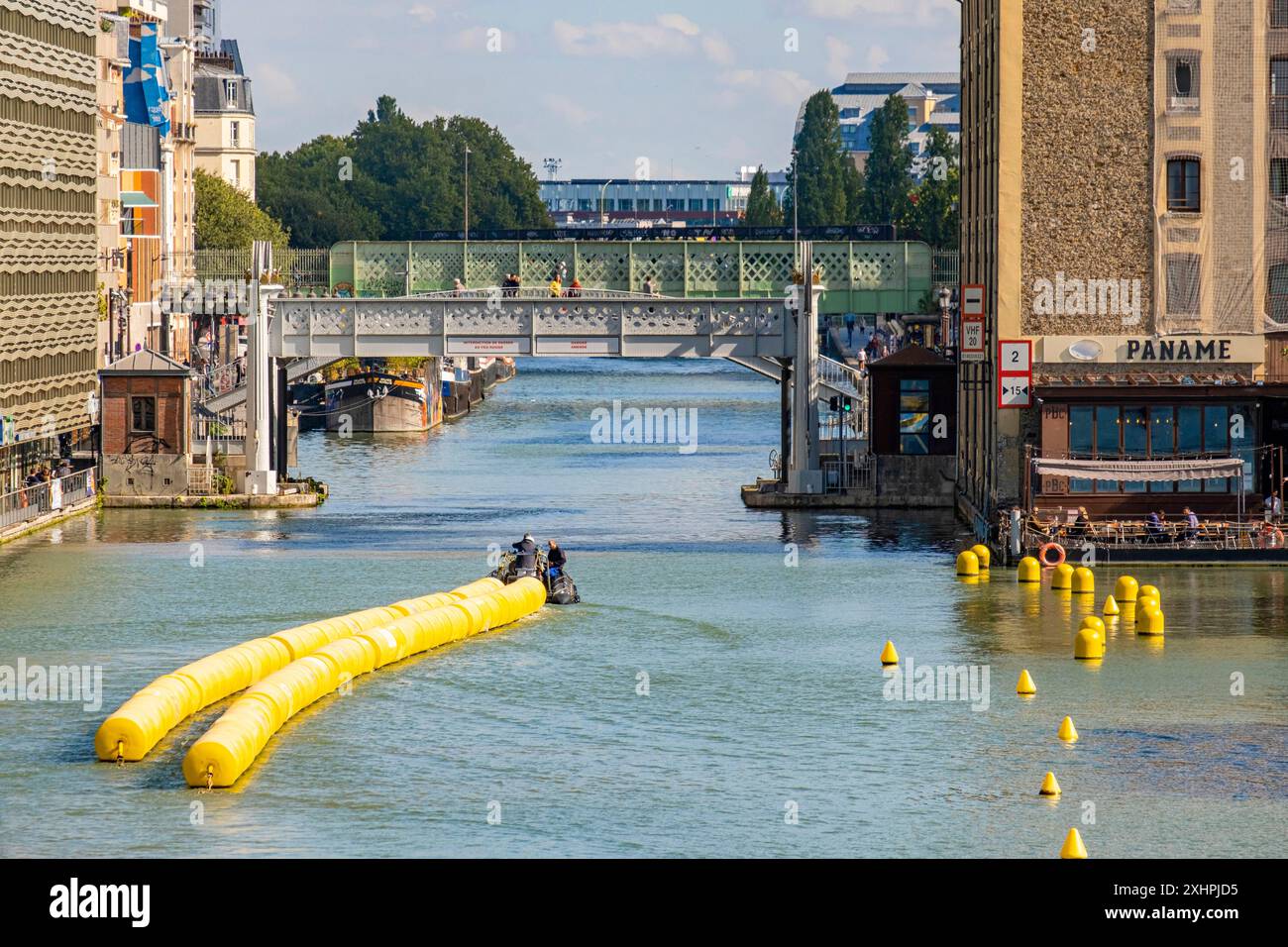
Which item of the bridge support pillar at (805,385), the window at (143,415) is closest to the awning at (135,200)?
the window at (143,415)

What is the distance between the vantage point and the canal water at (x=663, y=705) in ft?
137

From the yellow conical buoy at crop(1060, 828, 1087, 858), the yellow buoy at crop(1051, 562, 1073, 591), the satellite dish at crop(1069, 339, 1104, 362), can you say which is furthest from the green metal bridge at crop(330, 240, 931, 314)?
the yellow conical buoy at crop(1060, 828, 1087, 858)

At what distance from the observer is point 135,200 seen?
143 metres

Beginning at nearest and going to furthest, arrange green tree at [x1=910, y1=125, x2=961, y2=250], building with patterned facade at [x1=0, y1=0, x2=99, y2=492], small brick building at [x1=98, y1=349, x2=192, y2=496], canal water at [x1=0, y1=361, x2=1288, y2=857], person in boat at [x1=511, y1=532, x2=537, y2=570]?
canal water at [x1=0, y1=361, x2=1288, y2=857]
person in boat at [x1=511, y1=532, x2=537, y2=570]
building with patterned facade at [x1=0, y1=0, x2=99, y2=492]
small brick building at [x1=98, y1=349, x2=192, y2=496]
green tree at [x1=910, y1=125, x2=961, y2=250]

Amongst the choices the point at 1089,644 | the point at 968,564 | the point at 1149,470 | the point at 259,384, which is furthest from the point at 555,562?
the point at 259,384

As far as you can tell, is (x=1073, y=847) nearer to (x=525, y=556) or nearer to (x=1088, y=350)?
(x=525, y=556)

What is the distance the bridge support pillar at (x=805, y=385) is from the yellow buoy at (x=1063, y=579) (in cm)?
2081

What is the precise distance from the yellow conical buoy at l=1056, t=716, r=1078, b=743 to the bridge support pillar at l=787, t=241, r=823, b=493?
43990 millimetres

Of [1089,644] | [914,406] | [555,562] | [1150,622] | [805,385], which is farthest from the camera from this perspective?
[914,406]

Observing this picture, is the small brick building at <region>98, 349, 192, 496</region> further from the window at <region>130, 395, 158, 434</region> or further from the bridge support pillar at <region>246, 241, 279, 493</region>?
the bridge support pillar at <region>246, 241, 279, 493</region>

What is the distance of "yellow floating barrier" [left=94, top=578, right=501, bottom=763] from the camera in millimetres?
46562

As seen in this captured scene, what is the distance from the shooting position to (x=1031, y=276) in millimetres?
82125

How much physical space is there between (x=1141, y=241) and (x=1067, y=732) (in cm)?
3603
